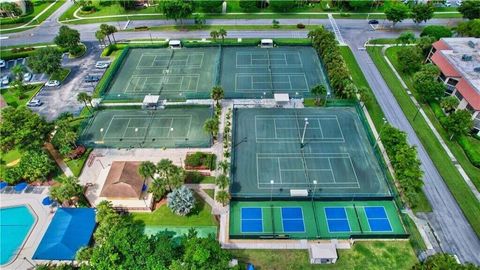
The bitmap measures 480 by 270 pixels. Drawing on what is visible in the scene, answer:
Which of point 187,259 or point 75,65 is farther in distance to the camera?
point 75,65

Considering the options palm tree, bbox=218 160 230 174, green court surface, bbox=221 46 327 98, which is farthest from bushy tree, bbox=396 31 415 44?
palm tree, bbox=218 160 230 174

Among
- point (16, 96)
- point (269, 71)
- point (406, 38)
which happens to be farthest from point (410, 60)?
point (16, 96)

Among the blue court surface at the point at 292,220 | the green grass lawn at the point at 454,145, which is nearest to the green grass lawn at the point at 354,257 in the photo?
the blue court surface at the point at 292,220

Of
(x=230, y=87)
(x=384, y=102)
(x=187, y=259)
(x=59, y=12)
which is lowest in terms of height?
(x=187, y=259)

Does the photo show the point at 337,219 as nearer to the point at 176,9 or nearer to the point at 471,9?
the point at 176,9

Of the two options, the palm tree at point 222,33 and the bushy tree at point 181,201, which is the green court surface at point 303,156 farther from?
the palm tree at point 222,33

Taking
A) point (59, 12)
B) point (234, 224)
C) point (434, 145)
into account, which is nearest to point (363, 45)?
point (434, 145)

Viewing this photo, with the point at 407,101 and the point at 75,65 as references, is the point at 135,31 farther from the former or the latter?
the point at 407,101

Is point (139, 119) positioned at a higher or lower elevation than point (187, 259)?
higher
